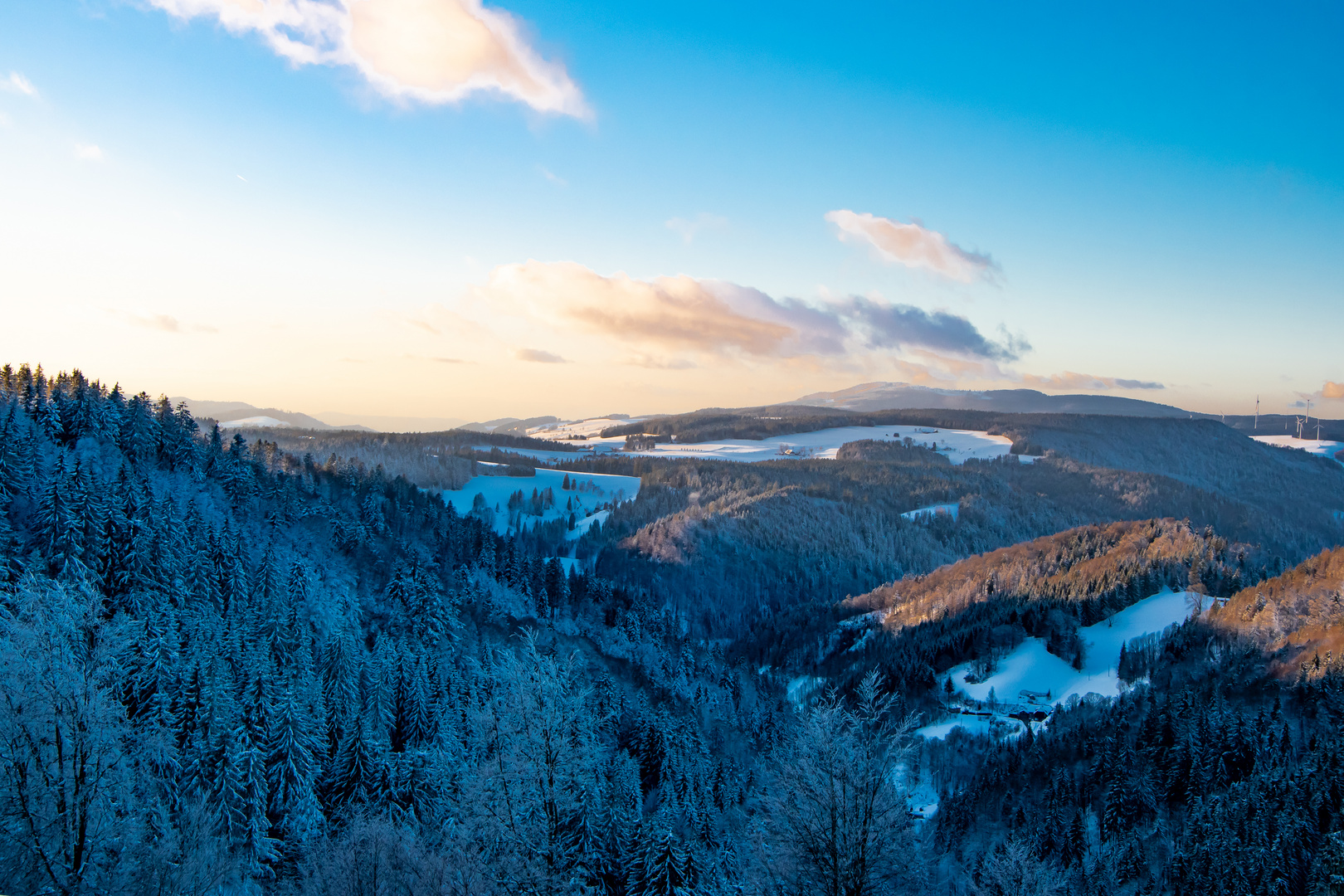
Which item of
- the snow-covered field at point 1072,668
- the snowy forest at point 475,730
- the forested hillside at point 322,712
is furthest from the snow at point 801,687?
the forested hillside at point 322,712

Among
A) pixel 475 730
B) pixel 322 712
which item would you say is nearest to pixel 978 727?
pixel 475 730

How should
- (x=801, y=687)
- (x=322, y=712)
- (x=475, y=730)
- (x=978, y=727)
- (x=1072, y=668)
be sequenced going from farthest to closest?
(x=801, y=687) < (x=1072, y=668) < (x=978, y=727) < (x=322, y=712) < (x=475, y=730)

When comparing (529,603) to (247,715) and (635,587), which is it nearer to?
(247,715)

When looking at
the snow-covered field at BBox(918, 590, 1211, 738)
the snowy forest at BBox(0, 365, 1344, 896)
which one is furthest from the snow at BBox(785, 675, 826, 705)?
the snow-covered field at BBox(918, 590, 1211, 738)

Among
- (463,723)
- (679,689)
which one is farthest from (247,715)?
(679,689)

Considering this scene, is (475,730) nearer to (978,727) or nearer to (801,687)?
(978,727)

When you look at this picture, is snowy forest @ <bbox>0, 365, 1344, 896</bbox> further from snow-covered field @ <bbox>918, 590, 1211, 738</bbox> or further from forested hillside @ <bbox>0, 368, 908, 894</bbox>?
snow-covered field @ <bbox>918, 590, 1211, 738</bbox>
